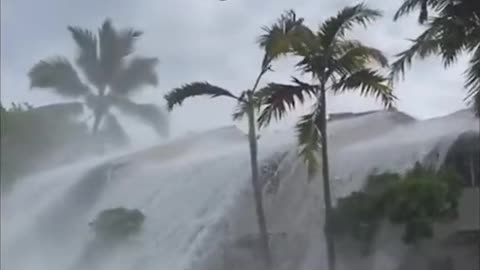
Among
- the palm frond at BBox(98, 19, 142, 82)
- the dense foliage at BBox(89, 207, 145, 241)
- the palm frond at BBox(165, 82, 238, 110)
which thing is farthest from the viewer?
the palm frond at BBox(98, 19, 142, 82)

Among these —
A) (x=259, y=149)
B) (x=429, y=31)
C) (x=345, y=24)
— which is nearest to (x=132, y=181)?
(x=259, y=149)

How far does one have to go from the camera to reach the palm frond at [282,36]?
1430 centimetres

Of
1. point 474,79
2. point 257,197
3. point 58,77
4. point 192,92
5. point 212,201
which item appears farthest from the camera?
point 58,77

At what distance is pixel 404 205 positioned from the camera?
14414mm

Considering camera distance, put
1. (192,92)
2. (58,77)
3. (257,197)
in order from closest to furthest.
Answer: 1. (192,92)
2. (257,197)
3. (58,77)

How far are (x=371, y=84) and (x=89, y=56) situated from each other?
48.7 feet

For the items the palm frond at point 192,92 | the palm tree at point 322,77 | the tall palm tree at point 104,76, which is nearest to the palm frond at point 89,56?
the tall palm tree at point 104,76

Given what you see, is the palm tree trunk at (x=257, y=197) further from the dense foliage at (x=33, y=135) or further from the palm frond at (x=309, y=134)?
the dense foliage at (x=33, y=135)

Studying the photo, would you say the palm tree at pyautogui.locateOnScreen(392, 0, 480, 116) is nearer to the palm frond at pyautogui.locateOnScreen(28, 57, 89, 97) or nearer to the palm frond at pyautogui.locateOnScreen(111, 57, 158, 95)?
the palm frond at pyautogui.locateOnScreen(111, 57, 158, 95)

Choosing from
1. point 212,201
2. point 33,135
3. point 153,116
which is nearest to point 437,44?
point 212,201

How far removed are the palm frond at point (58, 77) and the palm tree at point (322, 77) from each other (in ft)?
41.8

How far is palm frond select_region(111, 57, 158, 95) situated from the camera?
2581cm

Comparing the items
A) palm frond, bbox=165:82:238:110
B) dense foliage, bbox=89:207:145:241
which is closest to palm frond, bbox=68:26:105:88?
dense foliage, bbox=89:207:145:241

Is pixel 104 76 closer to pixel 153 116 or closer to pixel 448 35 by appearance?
pixel 153 116
